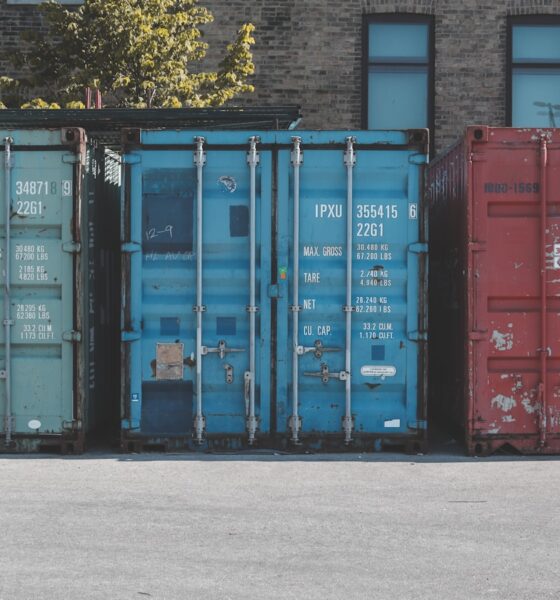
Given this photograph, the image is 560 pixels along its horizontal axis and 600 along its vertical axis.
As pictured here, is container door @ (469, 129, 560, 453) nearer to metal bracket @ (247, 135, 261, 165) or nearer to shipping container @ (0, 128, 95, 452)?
metal bracket @ (247, 135, 261, 165)

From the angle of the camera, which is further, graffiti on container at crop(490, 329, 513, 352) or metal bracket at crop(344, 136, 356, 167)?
graffiti on container at crop(490, 329, 513, 352)

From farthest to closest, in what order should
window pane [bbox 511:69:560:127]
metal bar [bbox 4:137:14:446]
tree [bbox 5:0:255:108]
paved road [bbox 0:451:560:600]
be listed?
1. window pane [bbox 511:69:560:127]
2. tree [bbox 5:0:255:108]
3. metal bar [bbox 4:137:14:446]
4. paved road [bbox 0:451:560:600]

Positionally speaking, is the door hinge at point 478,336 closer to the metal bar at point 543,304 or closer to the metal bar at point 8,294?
the metal bar at point 543,304

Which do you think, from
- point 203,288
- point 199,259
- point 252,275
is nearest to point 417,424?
point 252,275

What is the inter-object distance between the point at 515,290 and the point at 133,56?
Result: 7097 millimetres

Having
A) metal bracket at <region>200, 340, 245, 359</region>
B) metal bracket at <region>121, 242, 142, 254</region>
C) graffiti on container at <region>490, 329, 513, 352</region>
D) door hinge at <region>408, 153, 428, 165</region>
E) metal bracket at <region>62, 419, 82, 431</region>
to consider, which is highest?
door hinge at <region>408, 153, 428, 165</region>

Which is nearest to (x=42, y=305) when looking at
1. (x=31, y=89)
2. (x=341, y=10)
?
(x=31, y=89)

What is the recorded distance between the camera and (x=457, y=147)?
10500 millimetres

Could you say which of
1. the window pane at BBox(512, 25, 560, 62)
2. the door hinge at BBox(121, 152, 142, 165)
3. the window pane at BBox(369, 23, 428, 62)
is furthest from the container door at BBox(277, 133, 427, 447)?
the window pane at BBox(512, 25, 560, 62)

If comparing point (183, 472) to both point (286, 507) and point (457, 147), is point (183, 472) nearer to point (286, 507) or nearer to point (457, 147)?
point (286, 507)

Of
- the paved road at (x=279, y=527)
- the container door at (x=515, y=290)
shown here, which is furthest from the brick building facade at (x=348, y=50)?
the paved road at (x=279, y=527)

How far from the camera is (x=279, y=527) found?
712 cm

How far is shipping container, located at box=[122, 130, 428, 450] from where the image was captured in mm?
9797

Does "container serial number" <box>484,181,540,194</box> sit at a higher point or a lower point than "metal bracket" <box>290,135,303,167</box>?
lower
